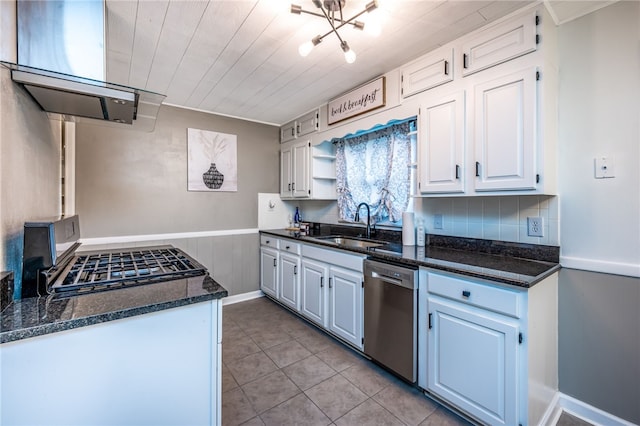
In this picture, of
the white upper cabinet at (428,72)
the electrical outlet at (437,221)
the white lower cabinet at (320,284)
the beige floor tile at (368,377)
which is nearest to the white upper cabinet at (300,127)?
the white upper cabinet at (428,72)

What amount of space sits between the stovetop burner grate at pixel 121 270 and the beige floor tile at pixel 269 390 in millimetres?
988

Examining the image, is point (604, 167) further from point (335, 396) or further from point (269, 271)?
point (269, 271)

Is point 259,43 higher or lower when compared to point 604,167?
higher

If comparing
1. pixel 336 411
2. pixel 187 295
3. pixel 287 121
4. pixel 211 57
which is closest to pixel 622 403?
pixel 336 411

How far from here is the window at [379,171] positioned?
257 cm

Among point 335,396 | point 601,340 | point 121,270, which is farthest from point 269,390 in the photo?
point 601,340

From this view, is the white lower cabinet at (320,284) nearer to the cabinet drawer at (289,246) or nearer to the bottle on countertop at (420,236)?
the cabinet drawer at (289,246)

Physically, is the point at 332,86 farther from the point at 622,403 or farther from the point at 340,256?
the point at 622,403

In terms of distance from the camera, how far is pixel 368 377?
6.71 ft

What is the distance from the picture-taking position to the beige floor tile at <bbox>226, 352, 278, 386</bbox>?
205 cm

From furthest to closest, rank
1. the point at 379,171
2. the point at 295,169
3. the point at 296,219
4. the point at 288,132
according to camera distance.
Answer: the point at 296,219, the point at 288,132, the point at 295,169, the point at 379,171

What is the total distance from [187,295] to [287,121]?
9.99ft

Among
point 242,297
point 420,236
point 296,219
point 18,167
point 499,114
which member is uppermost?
point 499,114

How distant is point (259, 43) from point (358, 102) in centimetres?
103
